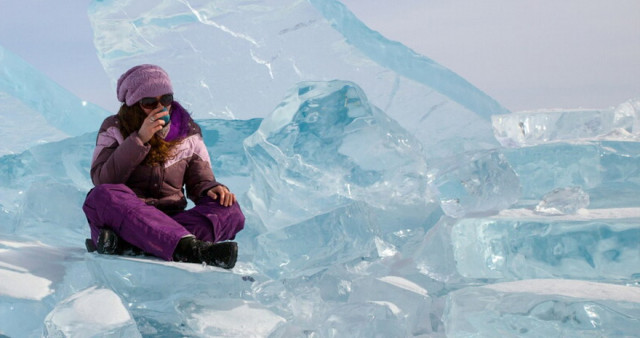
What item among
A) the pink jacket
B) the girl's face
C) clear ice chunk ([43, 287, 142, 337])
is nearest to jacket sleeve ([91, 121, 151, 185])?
the pink jacket

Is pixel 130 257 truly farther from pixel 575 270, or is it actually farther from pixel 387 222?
pixel 575 270

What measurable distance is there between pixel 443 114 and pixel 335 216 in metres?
1.19

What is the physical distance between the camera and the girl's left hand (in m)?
1.98

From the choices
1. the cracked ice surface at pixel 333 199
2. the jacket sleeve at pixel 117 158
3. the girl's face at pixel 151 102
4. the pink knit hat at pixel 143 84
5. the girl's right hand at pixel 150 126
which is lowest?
the cracked ice surface at pixel 333 199

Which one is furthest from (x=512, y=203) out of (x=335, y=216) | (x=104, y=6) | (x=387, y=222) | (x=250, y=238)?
(x=104, y=6)

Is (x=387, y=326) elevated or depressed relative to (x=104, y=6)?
depressed

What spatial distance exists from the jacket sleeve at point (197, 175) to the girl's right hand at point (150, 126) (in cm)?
19

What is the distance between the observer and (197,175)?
6.75ft

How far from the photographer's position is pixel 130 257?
71.9 inches

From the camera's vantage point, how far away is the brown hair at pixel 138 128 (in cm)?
196

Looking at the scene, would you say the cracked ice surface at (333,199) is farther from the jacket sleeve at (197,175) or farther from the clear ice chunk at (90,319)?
the jacket sleeve at (197,175)

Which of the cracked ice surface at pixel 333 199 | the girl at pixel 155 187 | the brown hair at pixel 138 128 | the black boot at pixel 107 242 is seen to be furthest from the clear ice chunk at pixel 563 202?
the black boot at pixel 107 242

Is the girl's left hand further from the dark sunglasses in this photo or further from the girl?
the dark sunglasses

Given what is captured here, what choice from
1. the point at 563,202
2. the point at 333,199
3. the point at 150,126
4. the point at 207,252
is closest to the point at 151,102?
the point at 150,126
